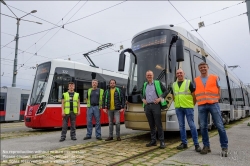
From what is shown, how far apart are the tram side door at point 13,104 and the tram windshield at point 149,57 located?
44.6ft

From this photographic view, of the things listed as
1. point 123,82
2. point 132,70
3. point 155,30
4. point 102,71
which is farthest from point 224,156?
point 123,82

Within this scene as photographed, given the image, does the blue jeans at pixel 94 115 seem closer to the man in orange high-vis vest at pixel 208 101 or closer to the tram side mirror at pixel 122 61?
the tram side mirror at pixel 122 61

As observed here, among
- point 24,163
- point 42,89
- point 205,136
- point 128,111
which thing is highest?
point 42,89

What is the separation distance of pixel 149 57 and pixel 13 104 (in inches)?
565

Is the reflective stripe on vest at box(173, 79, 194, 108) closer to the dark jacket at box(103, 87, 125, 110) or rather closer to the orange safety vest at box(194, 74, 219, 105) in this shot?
the orange safety vest at box(194, 74, 219, 105)

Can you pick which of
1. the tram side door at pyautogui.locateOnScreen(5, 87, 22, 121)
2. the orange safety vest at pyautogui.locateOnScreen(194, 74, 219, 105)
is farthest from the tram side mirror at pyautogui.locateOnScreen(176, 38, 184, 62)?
the tram side door at pyautogui.locateOnScreen(5, 87, 22, 121)

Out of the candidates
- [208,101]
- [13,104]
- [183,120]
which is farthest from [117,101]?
[13,104]

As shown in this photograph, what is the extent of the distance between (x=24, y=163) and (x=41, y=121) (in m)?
5.50

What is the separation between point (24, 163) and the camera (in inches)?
145

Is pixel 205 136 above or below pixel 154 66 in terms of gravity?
below

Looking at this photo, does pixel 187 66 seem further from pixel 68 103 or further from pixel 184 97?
pixel 68 103

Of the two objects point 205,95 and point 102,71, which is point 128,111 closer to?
point 205,95

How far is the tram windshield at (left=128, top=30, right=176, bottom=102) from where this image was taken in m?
5.62

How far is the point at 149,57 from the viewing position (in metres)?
5.86
